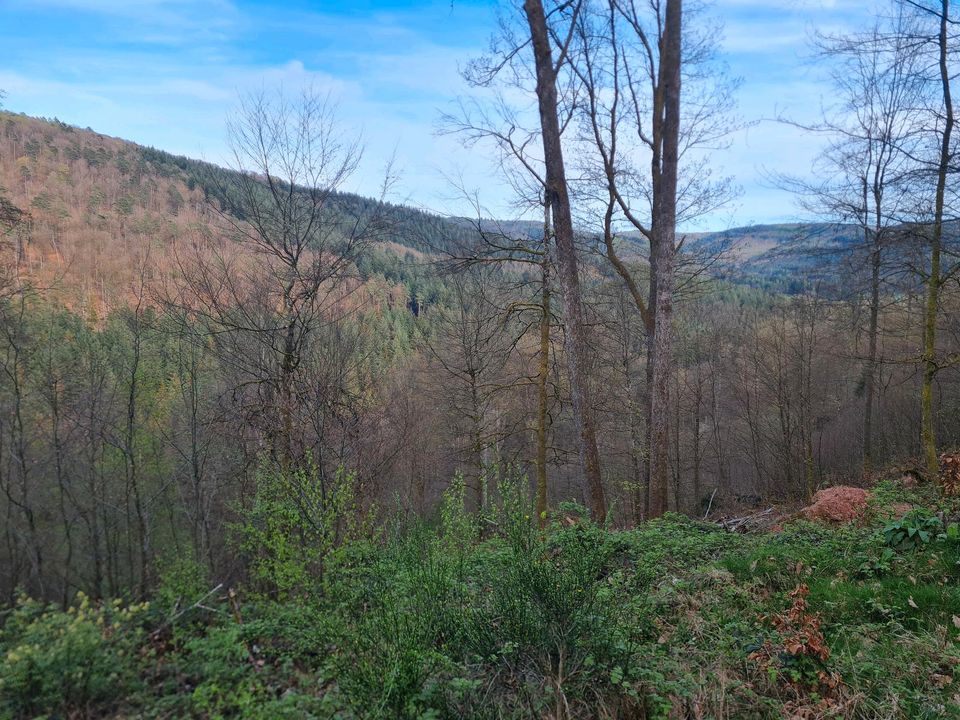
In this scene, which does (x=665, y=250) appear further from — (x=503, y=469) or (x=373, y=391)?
(x=373, y=391)

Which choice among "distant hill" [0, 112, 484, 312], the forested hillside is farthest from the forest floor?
"distant hill" [0, 112, 484, 312]

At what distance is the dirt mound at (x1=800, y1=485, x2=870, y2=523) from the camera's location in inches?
243

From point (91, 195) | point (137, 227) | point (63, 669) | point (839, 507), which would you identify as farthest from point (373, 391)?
point (91, 195)

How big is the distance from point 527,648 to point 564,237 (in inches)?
225

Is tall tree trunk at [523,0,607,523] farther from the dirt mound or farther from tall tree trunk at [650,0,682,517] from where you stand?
the dirt mound

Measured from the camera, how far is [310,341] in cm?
899

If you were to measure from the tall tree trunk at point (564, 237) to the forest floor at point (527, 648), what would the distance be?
322 cm

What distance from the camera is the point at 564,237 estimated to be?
7309mm

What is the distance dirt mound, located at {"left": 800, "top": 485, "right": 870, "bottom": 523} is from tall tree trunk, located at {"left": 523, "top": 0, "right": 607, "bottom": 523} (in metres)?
2.61

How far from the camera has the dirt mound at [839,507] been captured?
20.2 feet

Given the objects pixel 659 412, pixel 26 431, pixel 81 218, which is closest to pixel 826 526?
pixel 659 412

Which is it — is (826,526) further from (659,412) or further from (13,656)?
(13,656)

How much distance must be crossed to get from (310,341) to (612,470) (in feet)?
39.8

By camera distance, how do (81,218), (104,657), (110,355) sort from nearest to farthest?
(104,657) → (110,355) → (81,218)
